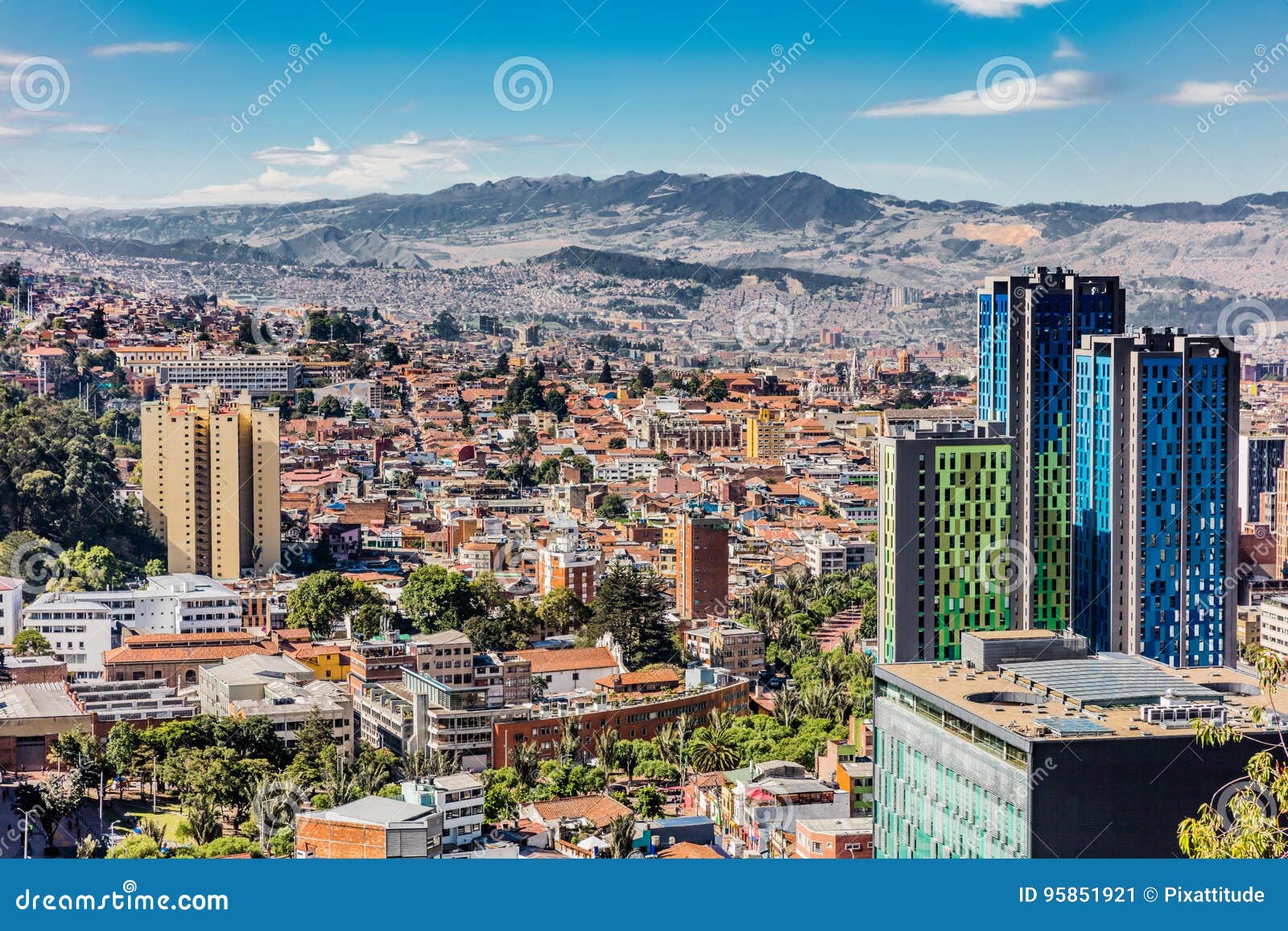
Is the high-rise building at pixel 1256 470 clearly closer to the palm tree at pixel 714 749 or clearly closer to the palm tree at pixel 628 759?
the palm tree at pixel 714 749

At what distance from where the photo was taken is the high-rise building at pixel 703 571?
17.6m

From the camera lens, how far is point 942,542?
35.0ft

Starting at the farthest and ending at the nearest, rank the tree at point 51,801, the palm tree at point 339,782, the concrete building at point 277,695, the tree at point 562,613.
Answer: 1. the tree at point 562,613
2. the concrete building at point 277,695
3. the palm tree at point 339,782
4. the tree at point 51,801

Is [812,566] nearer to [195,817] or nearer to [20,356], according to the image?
[195,817]

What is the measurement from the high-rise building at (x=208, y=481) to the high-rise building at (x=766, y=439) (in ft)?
40.7

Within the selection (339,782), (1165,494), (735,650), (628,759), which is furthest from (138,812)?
(1165,494)

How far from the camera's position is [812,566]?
20.0 m

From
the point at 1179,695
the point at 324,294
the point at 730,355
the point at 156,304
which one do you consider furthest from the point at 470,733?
the point at 324,294

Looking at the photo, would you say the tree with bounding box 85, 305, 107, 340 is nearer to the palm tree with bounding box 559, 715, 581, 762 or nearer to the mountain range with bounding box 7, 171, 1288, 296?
the mountain range with bounding box 7, 171, 1288, 296

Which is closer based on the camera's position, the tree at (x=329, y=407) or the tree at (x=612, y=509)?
the tree at (x=612, y=509)

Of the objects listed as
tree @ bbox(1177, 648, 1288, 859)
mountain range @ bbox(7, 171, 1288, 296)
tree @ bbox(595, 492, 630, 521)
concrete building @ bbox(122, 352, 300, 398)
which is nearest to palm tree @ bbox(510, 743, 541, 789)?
tree @ bbox(1177, 648, 1288, 859)

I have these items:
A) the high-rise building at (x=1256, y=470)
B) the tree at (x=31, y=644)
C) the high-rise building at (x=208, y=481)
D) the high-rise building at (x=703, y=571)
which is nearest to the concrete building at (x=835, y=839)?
the tree at (x=31, y=644)

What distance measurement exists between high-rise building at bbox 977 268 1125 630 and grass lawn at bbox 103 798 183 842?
473 cm

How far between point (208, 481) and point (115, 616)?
3851 millimetres
